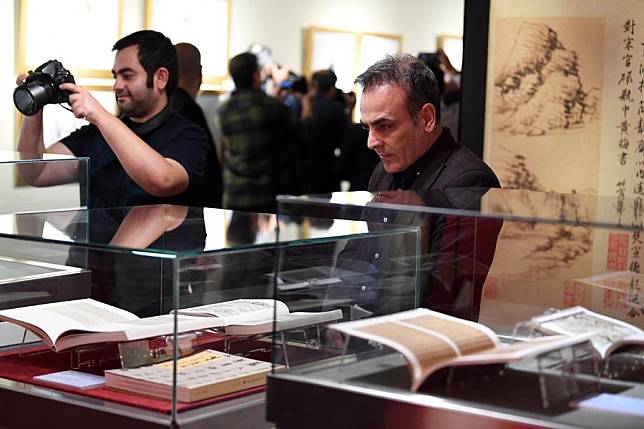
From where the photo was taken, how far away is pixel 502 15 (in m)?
5.38

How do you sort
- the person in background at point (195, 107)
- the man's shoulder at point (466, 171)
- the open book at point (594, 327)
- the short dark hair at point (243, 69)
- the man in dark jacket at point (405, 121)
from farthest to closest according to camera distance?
1. the short dark hair at point (243, 69)
2. the person in background at point (195, 107)
3. the man in dark jacket at point (405, 121)
4. the man's shoulder at point (466, 171)
5. the open book at point (594, 327)

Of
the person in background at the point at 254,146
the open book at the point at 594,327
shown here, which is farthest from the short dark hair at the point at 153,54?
the person in background at the point at 254,146

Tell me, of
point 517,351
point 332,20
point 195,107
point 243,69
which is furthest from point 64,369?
point 332,20

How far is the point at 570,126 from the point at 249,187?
148 inches

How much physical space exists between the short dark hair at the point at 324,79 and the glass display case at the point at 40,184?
570 centimetres

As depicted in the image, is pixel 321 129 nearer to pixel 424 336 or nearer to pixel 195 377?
pixel 195 377

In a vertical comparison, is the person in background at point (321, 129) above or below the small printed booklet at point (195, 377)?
above

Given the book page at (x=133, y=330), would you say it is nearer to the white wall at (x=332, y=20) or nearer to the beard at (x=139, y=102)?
the beard at (x=139, y=102)

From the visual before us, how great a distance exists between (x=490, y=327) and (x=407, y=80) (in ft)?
4.94

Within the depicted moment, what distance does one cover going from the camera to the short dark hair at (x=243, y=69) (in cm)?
810

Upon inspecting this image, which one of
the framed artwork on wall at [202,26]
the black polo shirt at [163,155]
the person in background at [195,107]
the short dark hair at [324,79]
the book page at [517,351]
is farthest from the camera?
the short dark hair at [324,79]

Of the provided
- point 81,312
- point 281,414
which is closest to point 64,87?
point 81,312

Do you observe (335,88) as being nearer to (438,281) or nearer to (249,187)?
(249,187)

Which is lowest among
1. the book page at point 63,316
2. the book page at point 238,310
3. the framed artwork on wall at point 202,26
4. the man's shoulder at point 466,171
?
the book page at point 63,316
